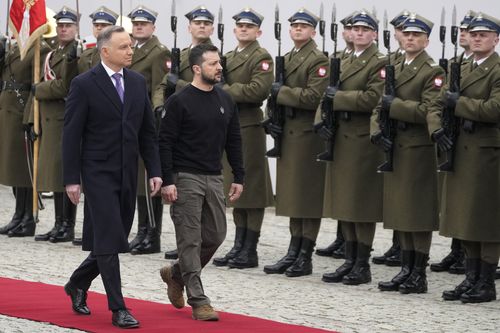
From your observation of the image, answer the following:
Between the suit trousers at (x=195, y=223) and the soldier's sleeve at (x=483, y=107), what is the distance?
194 cm

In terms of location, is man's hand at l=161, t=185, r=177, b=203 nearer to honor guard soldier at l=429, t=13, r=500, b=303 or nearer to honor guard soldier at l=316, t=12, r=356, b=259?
honor guard soldier at l=429, t=13, r=500, b=303

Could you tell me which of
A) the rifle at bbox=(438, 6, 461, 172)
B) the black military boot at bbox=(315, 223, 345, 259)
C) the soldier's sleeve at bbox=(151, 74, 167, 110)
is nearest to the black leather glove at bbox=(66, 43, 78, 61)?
the soldier's sleeve at bbox=(151, 74, 167, 110)

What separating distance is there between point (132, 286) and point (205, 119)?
2061mm

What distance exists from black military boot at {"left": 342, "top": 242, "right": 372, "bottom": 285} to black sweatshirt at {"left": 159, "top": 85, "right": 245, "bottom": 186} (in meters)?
2.25

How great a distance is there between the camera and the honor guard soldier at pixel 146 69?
13195 mm

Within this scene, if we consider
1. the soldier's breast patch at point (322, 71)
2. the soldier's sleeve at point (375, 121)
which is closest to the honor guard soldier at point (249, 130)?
the soldier's breast patch at point (322, 71)

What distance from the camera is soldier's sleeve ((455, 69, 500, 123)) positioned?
10211 mm

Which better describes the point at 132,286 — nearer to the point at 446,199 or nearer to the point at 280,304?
the point at 280,304

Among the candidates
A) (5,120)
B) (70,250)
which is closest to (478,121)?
(70,250)

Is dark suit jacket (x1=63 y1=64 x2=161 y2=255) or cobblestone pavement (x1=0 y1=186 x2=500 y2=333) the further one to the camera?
cobblestone pavement (x1=0 y1=186 x2=500 y2=333)

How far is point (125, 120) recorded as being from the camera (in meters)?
9.07

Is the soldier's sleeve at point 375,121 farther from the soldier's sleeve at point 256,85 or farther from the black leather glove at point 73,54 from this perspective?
the black leather glove at point 73,54

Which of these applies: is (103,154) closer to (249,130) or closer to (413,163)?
(413,163)

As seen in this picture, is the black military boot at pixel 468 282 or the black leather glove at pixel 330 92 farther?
the black leather glove at pixel 330 92
